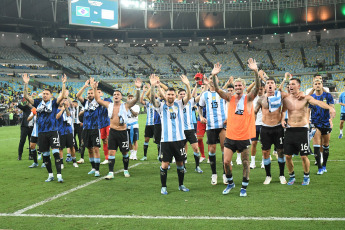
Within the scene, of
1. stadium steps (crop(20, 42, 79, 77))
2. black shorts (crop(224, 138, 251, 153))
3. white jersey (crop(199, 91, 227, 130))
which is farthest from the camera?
stadium steps (crop(20, 42, 79, 77))

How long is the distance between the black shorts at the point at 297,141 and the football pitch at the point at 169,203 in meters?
0.75

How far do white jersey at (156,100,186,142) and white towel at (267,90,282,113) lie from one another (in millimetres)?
2038

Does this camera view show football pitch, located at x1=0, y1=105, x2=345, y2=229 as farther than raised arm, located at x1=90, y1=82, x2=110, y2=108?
No

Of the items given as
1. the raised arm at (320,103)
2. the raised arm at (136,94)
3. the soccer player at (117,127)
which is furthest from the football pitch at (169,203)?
the raised arm at (136,94)

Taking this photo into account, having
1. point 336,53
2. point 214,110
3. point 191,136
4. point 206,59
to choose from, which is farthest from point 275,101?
point 336,53

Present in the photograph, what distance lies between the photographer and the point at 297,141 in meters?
7.31

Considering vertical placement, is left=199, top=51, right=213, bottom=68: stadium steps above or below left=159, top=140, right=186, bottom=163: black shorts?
above

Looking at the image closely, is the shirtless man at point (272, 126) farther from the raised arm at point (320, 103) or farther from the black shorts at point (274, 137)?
the raised arm at point (320, 103)

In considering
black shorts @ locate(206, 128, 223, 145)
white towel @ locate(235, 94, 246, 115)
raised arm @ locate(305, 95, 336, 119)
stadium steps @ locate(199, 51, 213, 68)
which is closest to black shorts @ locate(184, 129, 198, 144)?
Answer: black shorts @ locate(206, 128, 223, 145)

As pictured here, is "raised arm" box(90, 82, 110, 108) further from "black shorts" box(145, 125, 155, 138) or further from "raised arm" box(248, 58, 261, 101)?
"raised arm" box(248, 58, 261, 101)

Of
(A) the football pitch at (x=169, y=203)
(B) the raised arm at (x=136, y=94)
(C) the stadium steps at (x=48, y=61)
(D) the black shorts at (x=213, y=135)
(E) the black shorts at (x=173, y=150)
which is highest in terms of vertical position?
(C) the stadium steps at (x=48, y=61)

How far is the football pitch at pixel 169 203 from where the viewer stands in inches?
207

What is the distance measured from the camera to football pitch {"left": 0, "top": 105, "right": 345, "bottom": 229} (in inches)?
207

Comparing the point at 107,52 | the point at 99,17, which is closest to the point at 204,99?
the point at 99,17
